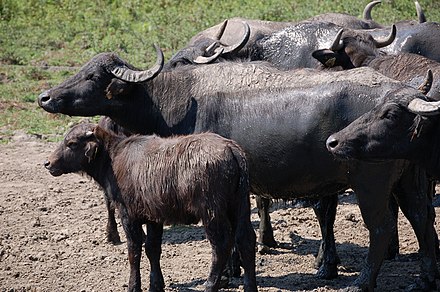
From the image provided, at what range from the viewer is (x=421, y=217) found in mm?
9070

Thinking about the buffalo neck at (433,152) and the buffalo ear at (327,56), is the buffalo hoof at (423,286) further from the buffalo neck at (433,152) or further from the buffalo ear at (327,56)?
the buffalo ear at (327,56)

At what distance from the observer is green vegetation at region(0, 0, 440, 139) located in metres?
19.2

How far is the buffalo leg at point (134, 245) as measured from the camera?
8.80 meters

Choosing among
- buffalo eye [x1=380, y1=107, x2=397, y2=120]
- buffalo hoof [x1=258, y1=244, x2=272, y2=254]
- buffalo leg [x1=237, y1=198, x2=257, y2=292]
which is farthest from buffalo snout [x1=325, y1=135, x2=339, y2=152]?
buffalo hoof [x1=258, y1=244, x2=272, y2=254]

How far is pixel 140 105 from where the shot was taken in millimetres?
9945

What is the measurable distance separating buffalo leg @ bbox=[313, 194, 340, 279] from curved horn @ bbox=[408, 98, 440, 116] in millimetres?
2137

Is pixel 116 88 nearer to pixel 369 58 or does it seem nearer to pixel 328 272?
pixel 328 272

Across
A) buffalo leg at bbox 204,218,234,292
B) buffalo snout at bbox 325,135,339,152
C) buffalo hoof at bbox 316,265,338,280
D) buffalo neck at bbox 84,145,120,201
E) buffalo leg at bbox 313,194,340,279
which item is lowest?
buffalo hoof at bbox 316,265,338,280

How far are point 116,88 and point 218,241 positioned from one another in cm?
247

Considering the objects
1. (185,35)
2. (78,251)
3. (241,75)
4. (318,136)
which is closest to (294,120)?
(318,136)

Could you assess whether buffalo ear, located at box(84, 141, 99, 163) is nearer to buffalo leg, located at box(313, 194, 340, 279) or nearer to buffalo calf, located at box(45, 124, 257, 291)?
buffalo calf, located at box(45, 124, 257, 291)

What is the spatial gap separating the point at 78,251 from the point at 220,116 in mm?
2466

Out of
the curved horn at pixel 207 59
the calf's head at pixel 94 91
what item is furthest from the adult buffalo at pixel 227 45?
the calf's head at pixel 94 91

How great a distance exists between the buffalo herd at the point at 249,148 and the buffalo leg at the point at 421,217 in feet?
0.04
